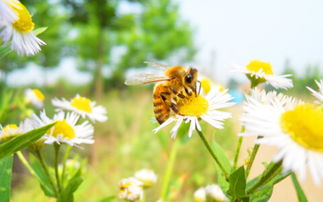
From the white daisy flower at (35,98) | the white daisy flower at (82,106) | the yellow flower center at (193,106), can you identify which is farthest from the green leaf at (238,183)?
the white daisy flower at (35,98)

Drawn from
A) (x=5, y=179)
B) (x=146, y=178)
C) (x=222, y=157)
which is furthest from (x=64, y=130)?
(x=146, y=178)

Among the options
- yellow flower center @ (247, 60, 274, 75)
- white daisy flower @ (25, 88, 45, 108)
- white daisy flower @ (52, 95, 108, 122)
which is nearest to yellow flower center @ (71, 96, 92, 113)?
white daisy flower @ (52, 95, 108, 122)

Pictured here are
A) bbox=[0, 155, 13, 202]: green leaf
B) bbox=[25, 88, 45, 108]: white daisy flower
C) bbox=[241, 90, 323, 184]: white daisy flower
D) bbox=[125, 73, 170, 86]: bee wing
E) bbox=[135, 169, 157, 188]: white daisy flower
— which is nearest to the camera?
bbox=[241, 90, 323, 184]: white daisy flower

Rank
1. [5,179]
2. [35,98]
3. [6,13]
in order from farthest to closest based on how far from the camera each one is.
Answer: [35,98] → [5,179] → [6,13]

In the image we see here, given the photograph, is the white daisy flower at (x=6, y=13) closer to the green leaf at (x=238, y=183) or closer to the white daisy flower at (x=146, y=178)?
the green leaf at (x=238, y=183)

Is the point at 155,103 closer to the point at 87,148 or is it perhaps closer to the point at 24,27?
the point at 24,27

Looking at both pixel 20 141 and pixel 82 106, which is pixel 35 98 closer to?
pixel 82 106

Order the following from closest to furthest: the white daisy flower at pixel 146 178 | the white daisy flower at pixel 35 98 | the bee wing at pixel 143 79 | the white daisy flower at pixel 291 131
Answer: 1. the white daisy flower at pixel 291 131
2. the bee wing at pixel 143 79
3. the white daisy flower at pixel 146 178
4. the white daisy flower at pixel 35 98

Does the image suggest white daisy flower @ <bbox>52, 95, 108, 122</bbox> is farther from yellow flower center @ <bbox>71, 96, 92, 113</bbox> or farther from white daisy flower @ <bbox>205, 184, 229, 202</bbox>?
white daisy flower @ <bbox>205, 184, 229, 202</bbox>
